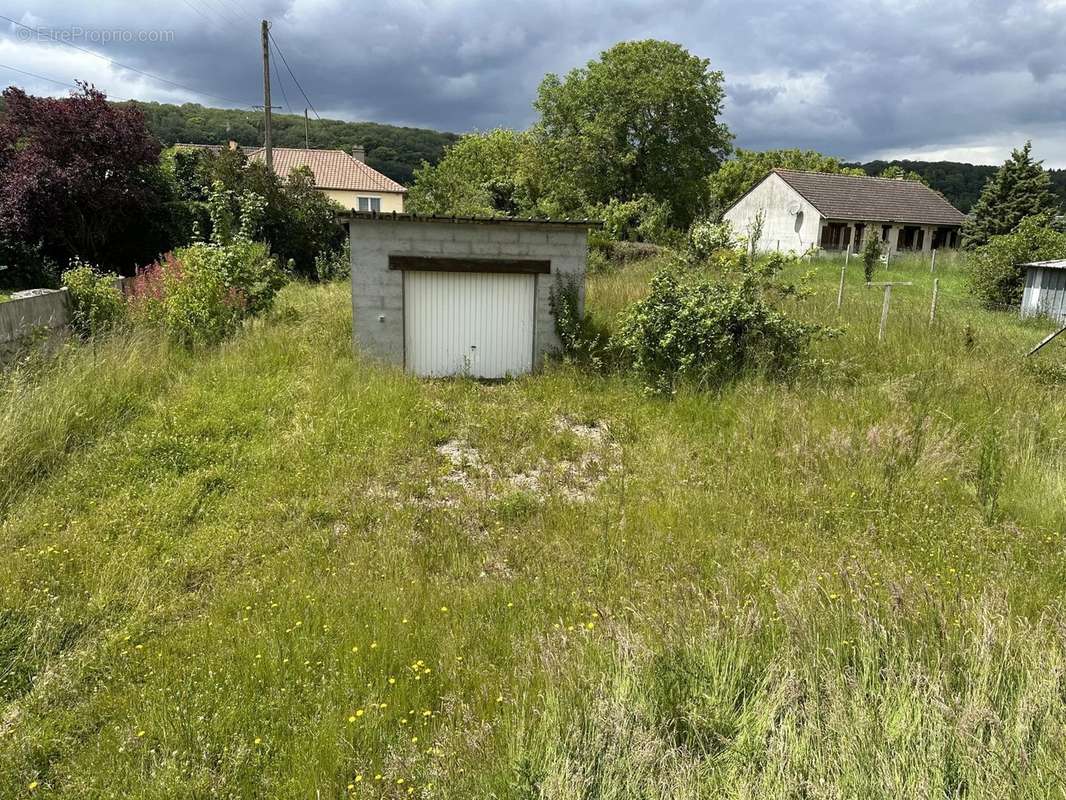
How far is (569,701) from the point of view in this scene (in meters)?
3.00

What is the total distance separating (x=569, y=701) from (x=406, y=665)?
3.66ft

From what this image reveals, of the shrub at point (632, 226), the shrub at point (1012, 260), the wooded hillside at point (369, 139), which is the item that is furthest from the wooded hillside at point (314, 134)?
the shrub at point (1012, 260)

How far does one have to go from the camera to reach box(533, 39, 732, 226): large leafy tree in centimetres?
3625

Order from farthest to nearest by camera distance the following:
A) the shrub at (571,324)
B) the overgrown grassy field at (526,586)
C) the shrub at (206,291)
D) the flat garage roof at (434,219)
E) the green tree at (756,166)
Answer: the green tree at (756,166) < the shrub at (571,324) < the shrub at (206,291) < the flat garage roof at (434,219) < the overgrown grassy field at (526,586)

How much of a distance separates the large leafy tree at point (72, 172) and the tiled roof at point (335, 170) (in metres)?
28.6

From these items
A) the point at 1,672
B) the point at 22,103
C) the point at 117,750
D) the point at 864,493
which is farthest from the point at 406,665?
the point at 22,103

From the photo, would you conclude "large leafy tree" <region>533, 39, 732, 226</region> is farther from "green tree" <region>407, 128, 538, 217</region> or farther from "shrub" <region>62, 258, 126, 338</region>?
"shrub" <region>62, 258, 126, 338</region>

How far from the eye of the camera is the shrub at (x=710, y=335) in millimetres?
9258

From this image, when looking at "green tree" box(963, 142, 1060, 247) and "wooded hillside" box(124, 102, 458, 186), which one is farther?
"wooded hillside" box(124, 102, 458, 186)

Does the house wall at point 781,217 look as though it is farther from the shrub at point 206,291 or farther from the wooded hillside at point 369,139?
the shrub at point 206,291

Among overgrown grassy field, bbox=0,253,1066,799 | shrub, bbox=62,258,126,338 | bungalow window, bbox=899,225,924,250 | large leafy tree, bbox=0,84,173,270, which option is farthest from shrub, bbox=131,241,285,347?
bungalow window, bbox=899,225,924,250

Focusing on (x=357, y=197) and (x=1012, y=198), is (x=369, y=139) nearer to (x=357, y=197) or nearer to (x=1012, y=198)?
(x=357, y=197)

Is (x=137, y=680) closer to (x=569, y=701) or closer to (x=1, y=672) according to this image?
(x=1, y=672)

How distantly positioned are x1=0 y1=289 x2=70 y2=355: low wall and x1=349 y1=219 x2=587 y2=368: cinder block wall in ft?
14.0
